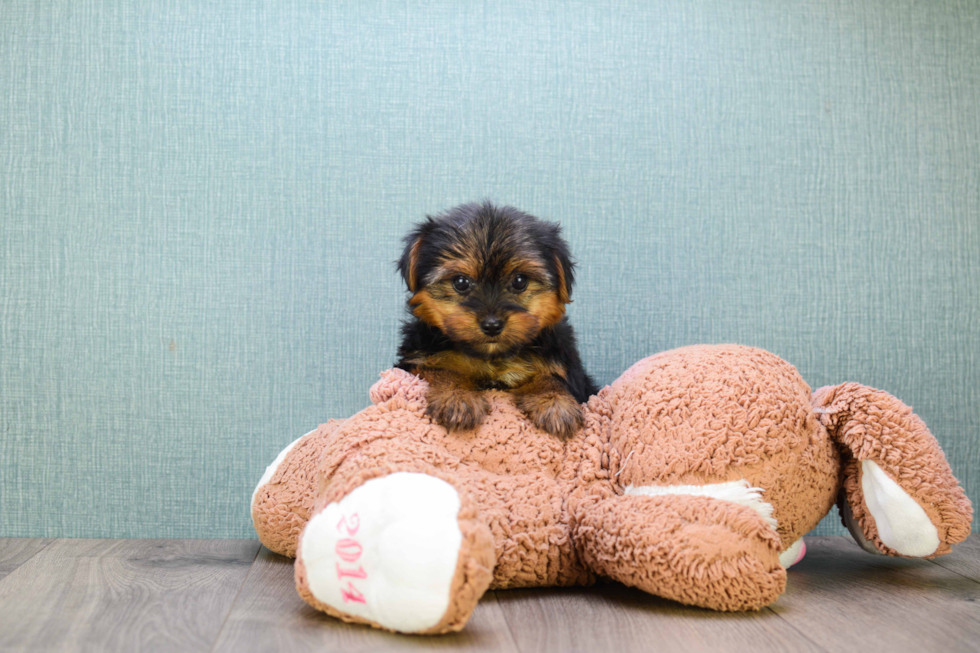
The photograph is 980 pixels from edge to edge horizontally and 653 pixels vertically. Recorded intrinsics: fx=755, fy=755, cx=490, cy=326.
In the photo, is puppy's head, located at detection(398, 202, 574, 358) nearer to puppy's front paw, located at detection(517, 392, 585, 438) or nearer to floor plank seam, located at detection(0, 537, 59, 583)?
puppy's front paw, located at detection(517, 392, 585, 438)

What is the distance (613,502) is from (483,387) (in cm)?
52

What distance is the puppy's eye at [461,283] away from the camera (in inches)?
78.2

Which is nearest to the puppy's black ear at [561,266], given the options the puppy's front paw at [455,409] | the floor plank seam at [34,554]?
the puppy's front paw at [455,409]

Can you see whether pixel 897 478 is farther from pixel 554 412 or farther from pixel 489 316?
pixel 489 316

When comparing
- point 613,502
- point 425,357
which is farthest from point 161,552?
point 613,502

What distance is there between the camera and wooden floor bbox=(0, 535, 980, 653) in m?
1.58

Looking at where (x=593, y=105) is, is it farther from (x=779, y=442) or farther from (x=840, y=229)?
(x=779, y=442)

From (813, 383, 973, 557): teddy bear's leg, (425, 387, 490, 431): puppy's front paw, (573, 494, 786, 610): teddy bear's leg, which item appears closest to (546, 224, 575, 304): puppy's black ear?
(425, 387, 490, 431): puppy's front paw

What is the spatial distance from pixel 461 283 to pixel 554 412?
0.43m

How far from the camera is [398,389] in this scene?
2.00 meters

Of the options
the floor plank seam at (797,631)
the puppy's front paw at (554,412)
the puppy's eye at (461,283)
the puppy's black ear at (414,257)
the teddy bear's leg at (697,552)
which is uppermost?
the puppy's black ear at (414,257)

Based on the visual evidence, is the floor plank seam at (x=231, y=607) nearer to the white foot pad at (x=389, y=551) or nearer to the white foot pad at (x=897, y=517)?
the white foot pad at (x=389, y=551)

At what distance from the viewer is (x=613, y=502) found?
1.86 m

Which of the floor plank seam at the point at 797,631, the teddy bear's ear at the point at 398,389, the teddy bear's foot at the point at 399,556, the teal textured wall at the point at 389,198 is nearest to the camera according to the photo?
the teddy bear's foot at the point at 399,556
